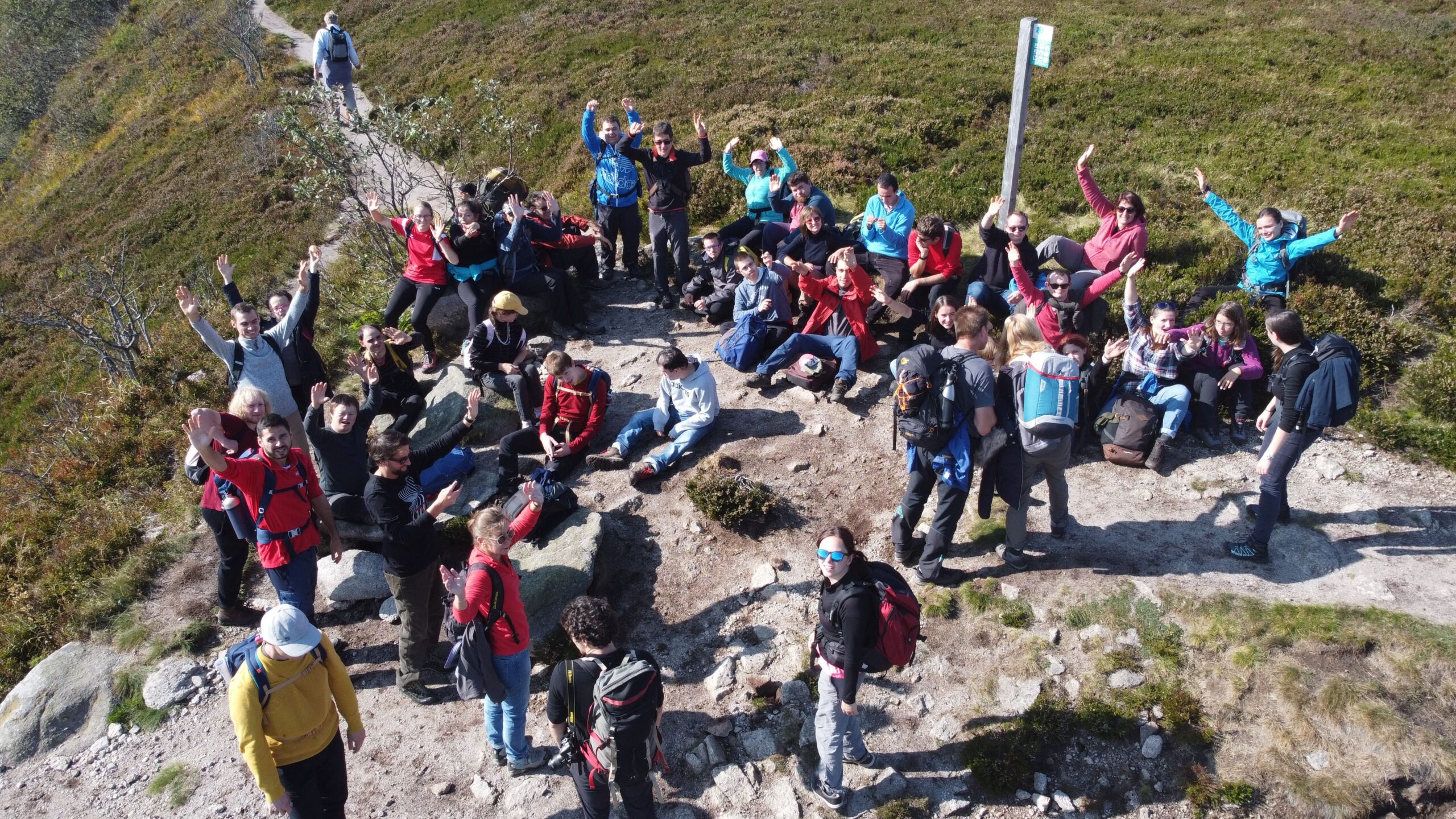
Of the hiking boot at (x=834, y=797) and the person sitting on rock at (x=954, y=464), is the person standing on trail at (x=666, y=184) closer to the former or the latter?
the person sitting on rock at (x=954, y=464)

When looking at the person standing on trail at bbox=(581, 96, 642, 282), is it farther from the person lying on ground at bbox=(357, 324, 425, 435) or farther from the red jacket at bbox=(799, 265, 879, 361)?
the person lying on ground at bbox=(357, 324, 425, 435)

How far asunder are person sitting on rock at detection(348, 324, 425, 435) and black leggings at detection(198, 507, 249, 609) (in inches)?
86.7

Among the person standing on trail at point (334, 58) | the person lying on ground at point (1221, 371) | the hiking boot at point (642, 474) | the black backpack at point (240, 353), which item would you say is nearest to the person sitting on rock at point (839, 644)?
the hiking boot at point (642, 474)

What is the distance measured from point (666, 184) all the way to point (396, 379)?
14.4ft

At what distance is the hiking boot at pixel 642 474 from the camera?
29.8 ft

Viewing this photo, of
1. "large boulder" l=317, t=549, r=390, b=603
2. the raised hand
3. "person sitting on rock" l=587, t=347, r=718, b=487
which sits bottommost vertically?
"large boulder" l=317, t=549, r=390, b=603

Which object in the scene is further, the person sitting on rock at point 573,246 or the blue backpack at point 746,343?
the person sitting on rock at point 573,246

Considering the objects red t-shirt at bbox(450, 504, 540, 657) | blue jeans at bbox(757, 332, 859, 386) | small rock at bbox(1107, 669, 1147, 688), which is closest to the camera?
red t-shirt at bbox(450, 504, 540, 657)

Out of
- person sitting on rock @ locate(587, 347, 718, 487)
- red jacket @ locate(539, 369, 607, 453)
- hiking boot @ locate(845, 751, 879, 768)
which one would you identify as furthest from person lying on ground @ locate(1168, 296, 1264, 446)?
red jacket @ locate(539, 369, 607, 453)

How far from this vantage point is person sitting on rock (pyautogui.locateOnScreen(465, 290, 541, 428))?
980 centimetres

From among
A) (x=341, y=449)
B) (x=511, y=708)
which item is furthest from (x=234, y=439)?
(x=511, y=708)

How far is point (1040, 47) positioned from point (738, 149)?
26.6 feet

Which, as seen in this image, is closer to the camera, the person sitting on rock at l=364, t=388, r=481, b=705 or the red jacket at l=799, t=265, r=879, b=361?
the person sitting on rock at l=364, t=388, r=481, b=705

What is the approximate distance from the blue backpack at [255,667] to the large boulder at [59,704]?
3.51 metres
